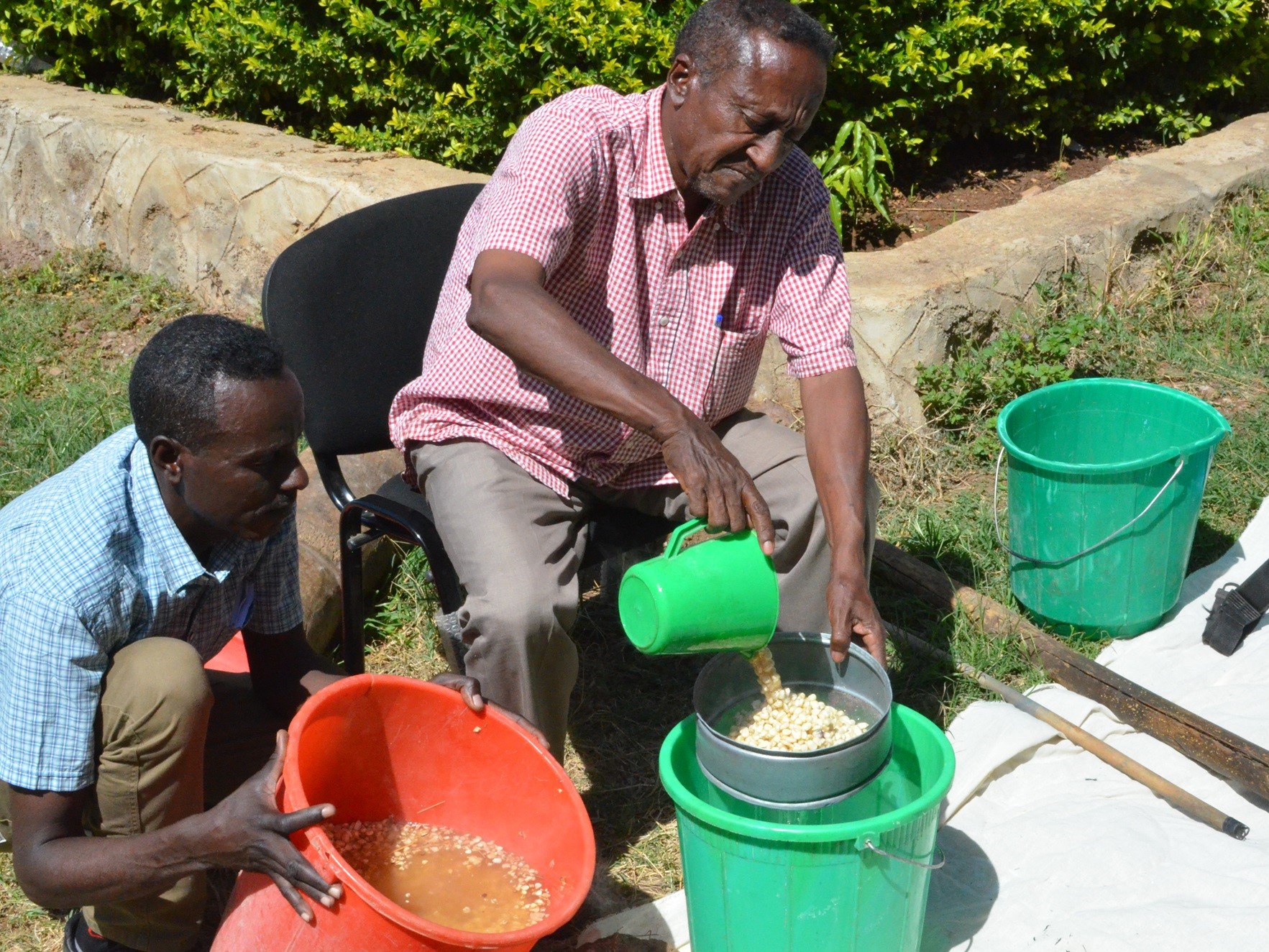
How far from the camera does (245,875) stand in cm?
206

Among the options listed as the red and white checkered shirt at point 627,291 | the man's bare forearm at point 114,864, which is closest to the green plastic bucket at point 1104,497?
the red and white checkered shirt at point 627,291

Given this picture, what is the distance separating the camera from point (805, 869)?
215 cm

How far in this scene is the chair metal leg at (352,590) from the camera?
9.78 ft

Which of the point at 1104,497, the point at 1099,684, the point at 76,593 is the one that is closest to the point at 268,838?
the point at 76,593

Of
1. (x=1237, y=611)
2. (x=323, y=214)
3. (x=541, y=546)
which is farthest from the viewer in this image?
(x=323, y=214)

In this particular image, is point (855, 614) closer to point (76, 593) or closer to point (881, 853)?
point (881, 853)

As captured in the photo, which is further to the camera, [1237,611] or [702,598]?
[1237,611]

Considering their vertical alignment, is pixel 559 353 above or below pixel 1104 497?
above

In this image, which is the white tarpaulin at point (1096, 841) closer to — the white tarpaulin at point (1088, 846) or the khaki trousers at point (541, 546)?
the white tarpaulin at point (1088, 846)

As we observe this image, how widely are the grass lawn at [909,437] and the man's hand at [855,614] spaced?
0.74m

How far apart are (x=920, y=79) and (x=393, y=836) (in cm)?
373

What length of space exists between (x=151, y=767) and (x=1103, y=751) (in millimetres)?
2132

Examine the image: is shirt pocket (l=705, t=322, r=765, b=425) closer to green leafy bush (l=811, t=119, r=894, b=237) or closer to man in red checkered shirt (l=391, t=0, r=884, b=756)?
man in red checkered shirt (l=391, t=0, r=884, b=756)

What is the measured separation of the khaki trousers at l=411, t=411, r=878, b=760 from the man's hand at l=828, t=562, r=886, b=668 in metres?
0.25
